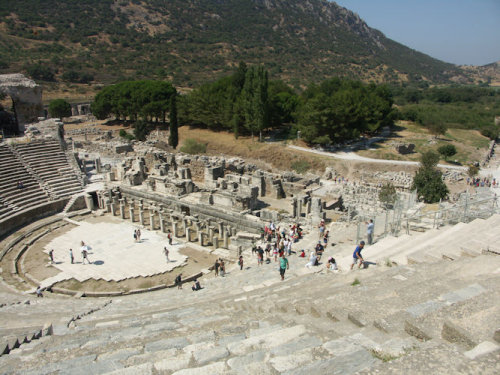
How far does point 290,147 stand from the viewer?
46.8 m

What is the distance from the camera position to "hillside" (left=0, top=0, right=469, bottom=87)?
96.4 m

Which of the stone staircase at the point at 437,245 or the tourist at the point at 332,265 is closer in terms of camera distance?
the stone staircase at the point at 437,245

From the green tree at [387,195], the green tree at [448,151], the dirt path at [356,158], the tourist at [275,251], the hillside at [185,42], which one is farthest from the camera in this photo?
the hillside at [185,42]

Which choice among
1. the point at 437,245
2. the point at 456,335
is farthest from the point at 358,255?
the point at 456,335

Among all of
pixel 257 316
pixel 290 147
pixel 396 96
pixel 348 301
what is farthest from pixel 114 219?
pixel 396 96

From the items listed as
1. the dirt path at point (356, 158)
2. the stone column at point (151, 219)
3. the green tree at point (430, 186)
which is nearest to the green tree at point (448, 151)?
the dirt path at point (356, 158)

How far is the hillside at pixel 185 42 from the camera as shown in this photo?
9638 cm

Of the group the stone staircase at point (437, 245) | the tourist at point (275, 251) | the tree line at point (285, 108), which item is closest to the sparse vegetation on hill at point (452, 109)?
the tree line at point (285, 108)

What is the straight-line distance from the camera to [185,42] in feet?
405

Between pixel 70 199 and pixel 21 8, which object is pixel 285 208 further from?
pixel 21 8

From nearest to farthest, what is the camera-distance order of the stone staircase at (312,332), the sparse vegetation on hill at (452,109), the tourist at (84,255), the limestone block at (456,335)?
1. the limestone block at (456,335)
2. the stone staircase at (312,332)
3. the tourist at (84,255)
4. the sparse vegetation on hill at (452,109)

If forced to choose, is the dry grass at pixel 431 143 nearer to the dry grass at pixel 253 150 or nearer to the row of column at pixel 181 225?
the dry grass at pixel 253 150

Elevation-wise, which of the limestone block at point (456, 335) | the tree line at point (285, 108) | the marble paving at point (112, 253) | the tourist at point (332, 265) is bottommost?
the marble paving at point (112, 253)

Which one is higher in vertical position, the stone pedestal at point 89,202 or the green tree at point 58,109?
the green tree at point 58,109
